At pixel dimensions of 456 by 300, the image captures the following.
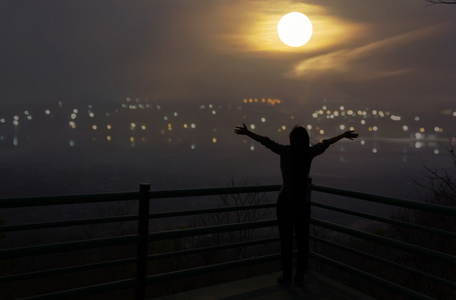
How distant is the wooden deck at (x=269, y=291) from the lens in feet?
15.7

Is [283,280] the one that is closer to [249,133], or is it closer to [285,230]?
[285,230]

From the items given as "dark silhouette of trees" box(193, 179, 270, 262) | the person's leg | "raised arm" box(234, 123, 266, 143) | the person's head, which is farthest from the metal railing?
"dark silhouette of trees" box(193, 179, 270, 262)

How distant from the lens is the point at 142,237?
4.50 m

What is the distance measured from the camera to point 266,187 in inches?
230

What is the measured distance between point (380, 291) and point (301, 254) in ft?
144

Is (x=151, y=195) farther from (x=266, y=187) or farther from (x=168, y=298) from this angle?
(x=266, y=187)

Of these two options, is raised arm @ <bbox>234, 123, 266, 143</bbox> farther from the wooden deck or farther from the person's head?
the wooden deck

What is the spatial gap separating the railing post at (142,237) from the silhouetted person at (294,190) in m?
1.34

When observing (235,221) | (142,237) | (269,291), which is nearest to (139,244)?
(142,237)

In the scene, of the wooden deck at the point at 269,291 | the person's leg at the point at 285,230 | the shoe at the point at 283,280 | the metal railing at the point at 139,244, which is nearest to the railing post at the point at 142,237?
the metal railing at the point at 139,244

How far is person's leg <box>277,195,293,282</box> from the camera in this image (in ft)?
16.3

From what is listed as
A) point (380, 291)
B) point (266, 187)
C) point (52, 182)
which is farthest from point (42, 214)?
point (266, 187)

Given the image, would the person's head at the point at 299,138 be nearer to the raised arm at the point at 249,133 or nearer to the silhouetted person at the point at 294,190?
the silhouetted person at the point at 294,190

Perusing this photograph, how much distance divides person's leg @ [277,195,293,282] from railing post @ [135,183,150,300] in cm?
169
